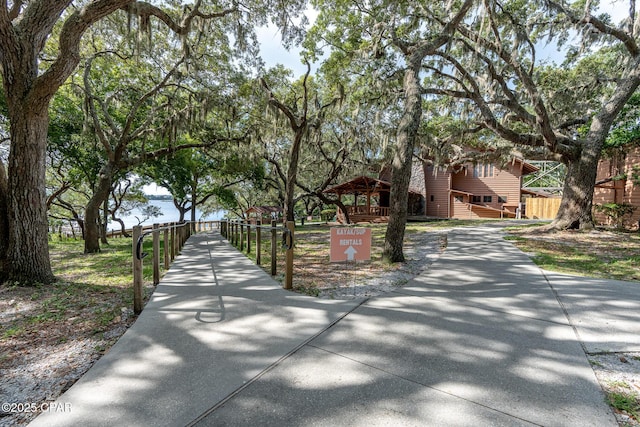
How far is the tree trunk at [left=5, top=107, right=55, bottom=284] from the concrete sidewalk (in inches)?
92.3

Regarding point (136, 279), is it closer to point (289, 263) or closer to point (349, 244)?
point (289, 263)

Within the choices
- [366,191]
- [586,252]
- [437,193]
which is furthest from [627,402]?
[437,193]

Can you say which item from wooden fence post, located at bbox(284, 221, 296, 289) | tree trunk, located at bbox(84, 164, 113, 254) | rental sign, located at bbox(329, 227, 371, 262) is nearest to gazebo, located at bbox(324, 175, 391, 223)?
tree trunk, located at bbox(84, 164, 113, 254)

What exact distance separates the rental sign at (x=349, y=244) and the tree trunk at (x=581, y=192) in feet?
33.5

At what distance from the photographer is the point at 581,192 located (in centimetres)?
1064

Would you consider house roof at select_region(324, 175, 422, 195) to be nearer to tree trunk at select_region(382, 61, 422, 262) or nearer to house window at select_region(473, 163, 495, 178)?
house window at select_region(473, 163, 495, 178)

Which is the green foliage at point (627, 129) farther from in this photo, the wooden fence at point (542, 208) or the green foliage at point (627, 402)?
the green foliage at point (627, 402)

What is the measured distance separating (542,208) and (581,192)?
43.7 feet

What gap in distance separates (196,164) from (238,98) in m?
6.64

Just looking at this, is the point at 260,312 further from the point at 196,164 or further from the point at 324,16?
the point at 196,164

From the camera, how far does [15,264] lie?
4562 millimetres

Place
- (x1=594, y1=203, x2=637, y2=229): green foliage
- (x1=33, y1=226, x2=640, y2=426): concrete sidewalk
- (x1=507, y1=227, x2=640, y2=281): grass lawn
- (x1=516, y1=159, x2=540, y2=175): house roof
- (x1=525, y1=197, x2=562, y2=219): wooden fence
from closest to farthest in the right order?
(x1=33, y1=226, x2=640, y2=426): concrete sidewalk < (x1=507, y1=227, x2=640, y2=281): grass lawn < (x1=594, y1=203, x2=637, y2=229): green foliage < (x1=525, y1=197, x2=562, y2=219): wooden fence < (x1=516, y1=159, x2=540, y2=175): house roof

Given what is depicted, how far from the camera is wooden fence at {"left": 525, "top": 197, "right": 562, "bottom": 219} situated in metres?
21.4

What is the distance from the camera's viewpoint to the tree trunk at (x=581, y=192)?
10500 mm
